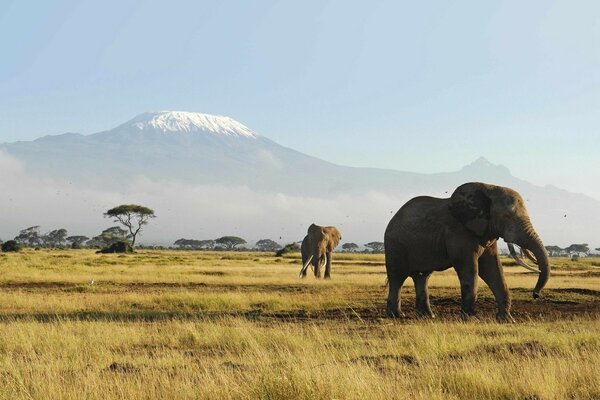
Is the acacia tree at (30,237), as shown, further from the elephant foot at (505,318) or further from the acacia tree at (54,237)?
the elephant foot at (505,318)

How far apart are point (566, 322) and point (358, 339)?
5.84 m

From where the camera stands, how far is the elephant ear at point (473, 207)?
16.5 metres

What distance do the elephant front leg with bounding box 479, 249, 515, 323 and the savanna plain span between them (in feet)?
1.33

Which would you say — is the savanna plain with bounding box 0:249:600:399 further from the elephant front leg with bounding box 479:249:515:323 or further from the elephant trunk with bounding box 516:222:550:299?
the elephant trunk with bounding box 516:222:550:299

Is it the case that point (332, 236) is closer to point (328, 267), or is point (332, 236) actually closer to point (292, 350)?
point (328, 267)

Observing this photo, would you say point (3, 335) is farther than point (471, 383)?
Yes

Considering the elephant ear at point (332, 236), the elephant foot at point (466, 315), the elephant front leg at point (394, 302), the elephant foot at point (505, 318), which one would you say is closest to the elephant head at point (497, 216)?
the elephant foot at point (505, 318)

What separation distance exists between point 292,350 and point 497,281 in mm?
7595

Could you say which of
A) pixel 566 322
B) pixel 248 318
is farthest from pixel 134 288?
pixel 566 322

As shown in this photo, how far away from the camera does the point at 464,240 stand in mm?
16672

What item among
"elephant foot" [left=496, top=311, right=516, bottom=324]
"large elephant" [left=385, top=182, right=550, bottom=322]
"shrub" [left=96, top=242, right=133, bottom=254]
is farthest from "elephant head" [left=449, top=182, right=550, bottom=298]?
"shrub" [left=96, top=242, right=133, bottom=254]

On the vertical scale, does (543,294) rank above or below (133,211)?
below

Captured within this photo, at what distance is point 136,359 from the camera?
10250mm

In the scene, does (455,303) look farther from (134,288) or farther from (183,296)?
(134,288)
